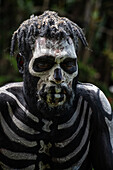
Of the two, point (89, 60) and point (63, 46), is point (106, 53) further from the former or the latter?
point (63, 46)

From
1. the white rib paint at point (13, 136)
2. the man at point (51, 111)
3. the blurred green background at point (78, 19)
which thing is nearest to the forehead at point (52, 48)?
the man at point (51, 111)

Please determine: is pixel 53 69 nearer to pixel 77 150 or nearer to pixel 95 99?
pixel 95 99

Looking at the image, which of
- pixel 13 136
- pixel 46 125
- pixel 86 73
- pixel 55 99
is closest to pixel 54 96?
pixel 55 99

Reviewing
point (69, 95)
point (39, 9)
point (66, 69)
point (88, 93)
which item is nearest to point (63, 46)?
point (66, 69)

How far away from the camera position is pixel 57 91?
5.57 ft

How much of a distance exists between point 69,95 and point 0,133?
0.44 m

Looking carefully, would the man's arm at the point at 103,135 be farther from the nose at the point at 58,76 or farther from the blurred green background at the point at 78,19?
the blurred green background at the point at 78,19

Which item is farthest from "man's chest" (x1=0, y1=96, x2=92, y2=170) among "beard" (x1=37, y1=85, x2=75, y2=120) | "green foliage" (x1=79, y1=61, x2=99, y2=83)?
"green foliage" (x1=79, y1=61, x2=99, y2=83)

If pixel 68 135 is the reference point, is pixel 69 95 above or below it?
above

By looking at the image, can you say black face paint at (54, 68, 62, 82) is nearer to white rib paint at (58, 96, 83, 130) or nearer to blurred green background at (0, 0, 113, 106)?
white rib paint at (58, 96, 83, 130)

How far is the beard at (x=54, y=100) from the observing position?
1.71 metres

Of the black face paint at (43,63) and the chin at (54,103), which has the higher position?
the black face paint at (43,63)

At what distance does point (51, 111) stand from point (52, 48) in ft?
0.93

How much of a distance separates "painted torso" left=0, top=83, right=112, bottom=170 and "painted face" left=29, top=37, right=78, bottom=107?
8.4 inches
